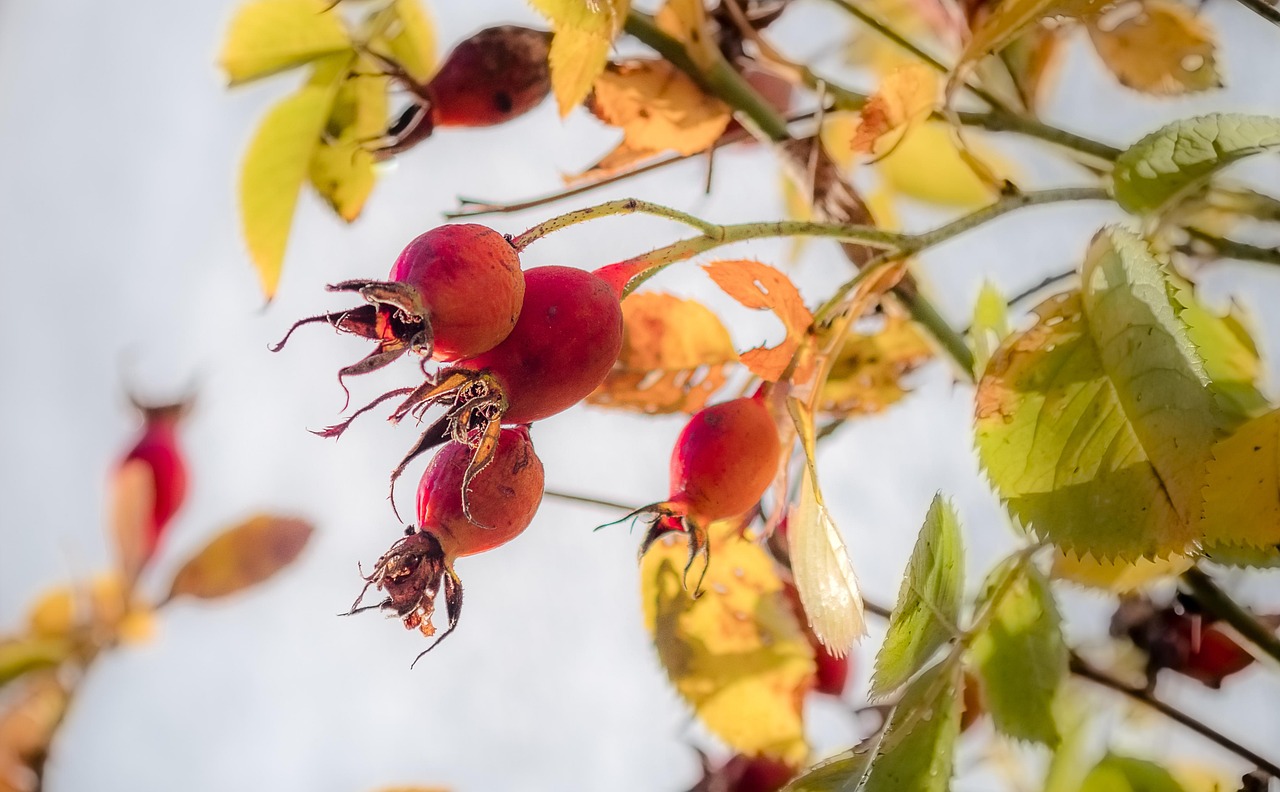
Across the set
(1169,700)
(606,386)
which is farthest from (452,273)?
(1169,700)

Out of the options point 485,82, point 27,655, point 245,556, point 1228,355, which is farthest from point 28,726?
point 1228,355

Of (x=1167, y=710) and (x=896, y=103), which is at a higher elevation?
(x=896, y=103)

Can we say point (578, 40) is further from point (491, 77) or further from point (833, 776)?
point (833, 776)

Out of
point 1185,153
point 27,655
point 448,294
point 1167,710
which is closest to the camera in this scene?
point 448,294

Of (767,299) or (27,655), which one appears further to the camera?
A: (27,655)

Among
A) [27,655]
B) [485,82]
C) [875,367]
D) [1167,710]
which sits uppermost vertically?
[485,82]

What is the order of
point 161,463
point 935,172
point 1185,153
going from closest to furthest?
point 1185,153 → point 935,172 → point 161,463

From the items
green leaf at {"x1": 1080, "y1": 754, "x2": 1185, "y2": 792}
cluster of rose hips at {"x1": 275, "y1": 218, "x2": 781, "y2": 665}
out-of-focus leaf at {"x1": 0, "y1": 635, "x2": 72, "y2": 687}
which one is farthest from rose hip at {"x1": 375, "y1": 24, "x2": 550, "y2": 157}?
out-of-focus leaf at {"x1": 0, "y1": 635, "x2": 72, "y2": 687}

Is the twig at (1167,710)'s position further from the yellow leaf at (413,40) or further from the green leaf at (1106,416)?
the yellow leaf at (413,40)
